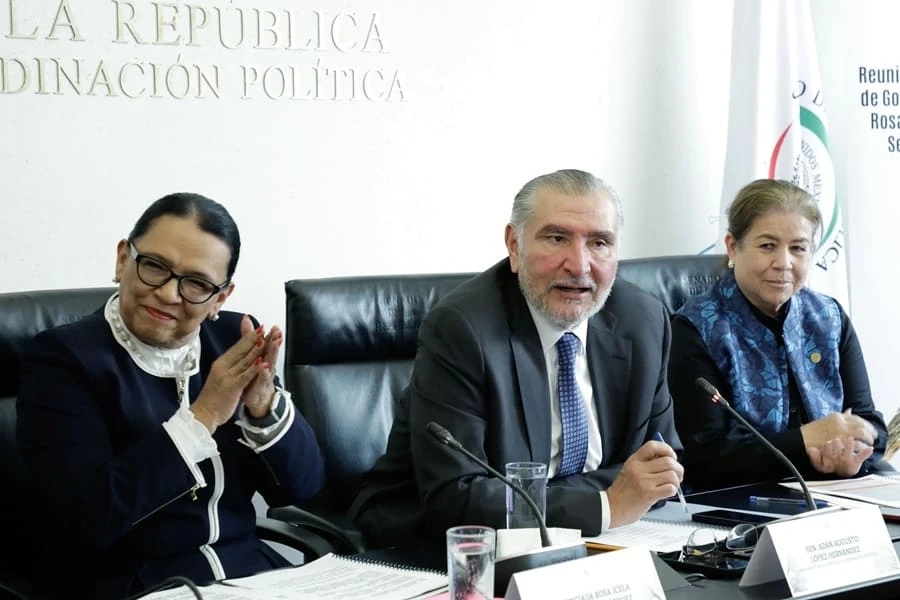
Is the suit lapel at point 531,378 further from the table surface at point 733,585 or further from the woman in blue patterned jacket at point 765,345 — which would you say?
the woman in blue patterned jacket at point 765,345

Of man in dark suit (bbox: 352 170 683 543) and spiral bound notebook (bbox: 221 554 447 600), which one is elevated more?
man in dark suit (bbox: 352 170 683 543)

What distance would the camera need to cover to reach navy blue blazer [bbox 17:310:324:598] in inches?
85.4

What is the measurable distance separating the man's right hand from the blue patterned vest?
90cm

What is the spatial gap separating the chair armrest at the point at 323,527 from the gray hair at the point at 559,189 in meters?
0.68

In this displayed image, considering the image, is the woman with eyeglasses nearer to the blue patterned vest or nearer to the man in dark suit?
the man in dark suit

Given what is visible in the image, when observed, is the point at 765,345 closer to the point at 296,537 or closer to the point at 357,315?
the point at 357,315

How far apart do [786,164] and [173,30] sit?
2.15 m

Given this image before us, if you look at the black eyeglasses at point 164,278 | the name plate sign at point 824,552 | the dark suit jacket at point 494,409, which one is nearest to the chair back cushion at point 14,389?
the black eyeglasses at point 164,278

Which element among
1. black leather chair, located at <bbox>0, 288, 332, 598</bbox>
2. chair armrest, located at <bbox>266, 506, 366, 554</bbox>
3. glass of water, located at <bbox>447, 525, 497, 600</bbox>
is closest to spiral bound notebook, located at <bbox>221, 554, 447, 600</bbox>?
glass of water, located at <bbox>447, 525, 497, 600</bbox>

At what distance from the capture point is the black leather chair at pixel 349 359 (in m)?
2.80

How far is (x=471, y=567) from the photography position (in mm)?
1613

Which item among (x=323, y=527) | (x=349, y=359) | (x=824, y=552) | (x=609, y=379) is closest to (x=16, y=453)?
(x=323, y=527)

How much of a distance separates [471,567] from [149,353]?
97cm

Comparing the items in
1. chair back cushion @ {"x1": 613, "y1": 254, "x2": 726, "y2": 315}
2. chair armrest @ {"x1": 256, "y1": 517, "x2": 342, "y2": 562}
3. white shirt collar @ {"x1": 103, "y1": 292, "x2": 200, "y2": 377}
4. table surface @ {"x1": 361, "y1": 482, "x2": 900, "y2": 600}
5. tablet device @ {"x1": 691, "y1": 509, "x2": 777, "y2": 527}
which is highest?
chair back cushion @ {"x1": 613, "y1": 254, "x2": 726, "y2": 315}
